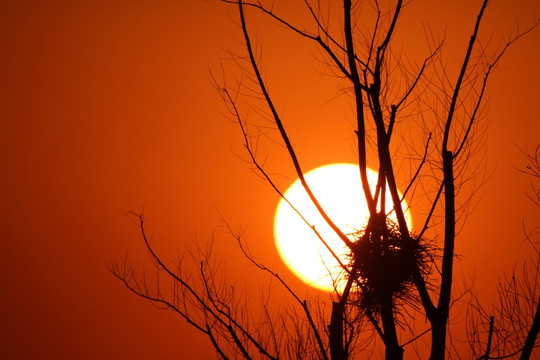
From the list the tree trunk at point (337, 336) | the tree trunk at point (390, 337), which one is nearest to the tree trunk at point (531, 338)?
the tree trunk at point (390, 337)

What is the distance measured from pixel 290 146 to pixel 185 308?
3.30 ft

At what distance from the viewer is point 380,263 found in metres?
2.24

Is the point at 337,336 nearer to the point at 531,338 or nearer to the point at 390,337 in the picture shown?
the point at 390,337

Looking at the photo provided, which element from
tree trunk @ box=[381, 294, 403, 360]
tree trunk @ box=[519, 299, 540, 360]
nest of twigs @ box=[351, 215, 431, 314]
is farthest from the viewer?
nest of twigs @ box=[351, 215, 431, 314]

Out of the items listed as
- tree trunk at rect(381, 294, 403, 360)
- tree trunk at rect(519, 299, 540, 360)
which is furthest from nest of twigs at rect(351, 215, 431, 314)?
tree trunk at rect(519, 299, 540, 360)

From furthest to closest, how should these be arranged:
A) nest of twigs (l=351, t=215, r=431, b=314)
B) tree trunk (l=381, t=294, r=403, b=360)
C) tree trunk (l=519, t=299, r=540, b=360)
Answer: nest of twigs (l=351, t=215, r=431, b=314), tree trunk (l=381, t=294, r=403, b=360), tree trunk (l=519, t=299, r=540, b=360)

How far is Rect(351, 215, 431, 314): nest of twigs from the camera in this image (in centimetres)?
207

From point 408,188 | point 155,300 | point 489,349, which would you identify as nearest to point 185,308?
point 155,300

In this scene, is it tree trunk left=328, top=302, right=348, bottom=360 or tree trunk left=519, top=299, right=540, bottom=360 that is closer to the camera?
tree trunk left=519, top=299, right=540, bottom=360

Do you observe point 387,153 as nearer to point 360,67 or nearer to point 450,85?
point 360,67

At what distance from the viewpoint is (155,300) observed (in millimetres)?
2514

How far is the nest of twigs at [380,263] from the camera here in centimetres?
207

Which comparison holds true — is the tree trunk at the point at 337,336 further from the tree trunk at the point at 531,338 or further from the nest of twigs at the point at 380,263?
the tree trunk at the point at 531,338

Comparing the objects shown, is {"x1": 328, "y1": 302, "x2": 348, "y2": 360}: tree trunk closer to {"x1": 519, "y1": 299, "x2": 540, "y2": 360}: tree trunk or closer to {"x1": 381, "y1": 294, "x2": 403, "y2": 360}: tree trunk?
{"x1": 381, "y1": 294, "x2": 403, "y2": 360}: tree trunk
